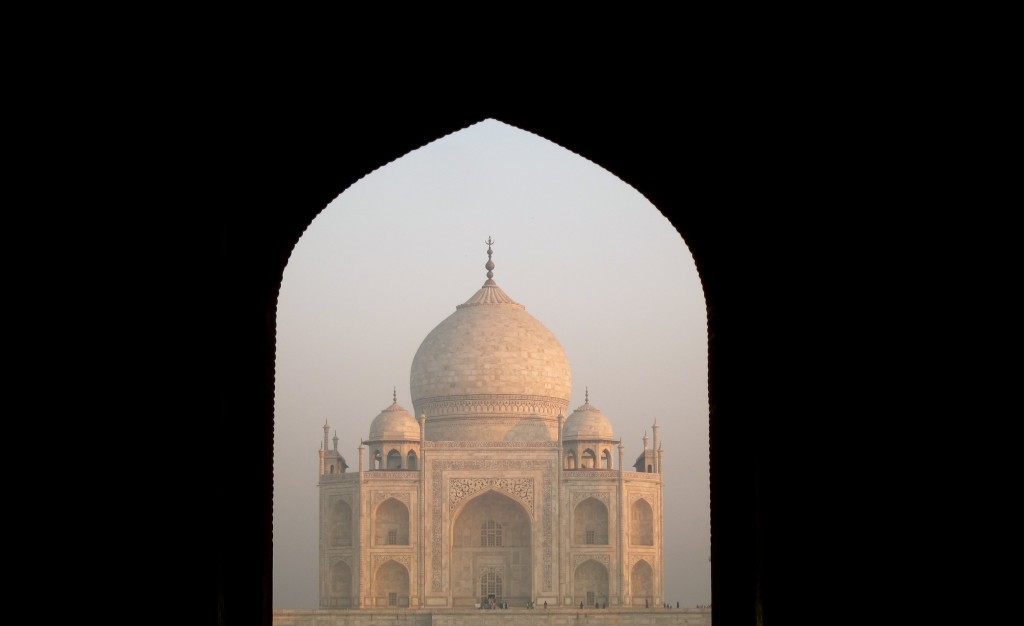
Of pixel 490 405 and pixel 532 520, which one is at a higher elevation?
pixel 490 405

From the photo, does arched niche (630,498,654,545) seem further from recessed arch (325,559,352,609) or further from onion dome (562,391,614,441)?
recessed arch (325,559,352,609)

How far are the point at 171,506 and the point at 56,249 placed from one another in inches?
39.4

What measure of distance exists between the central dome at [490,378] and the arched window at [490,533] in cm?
208

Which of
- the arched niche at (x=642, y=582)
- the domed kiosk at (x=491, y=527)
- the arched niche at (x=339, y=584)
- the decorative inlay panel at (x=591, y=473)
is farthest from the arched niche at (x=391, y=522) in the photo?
the arched niche at (x=642, y=582)

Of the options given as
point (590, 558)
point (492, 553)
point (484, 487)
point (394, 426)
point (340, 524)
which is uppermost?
point (394, 426)

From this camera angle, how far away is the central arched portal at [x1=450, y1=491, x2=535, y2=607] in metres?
33.1

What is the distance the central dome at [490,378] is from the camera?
35.7 meters

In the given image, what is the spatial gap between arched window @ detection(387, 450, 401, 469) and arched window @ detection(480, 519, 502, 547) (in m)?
2.45

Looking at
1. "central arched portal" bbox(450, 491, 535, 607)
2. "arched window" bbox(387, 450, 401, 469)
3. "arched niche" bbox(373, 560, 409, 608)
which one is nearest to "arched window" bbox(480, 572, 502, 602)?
"central arched portal" bbox(450, 491, 535, 607)

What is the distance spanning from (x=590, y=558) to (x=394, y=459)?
4.90m

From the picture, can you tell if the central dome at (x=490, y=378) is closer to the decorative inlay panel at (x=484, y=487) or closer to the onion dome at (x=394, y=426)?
the onion dome at (x=394, y=426)

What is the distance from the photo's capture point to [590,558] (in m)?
32.8

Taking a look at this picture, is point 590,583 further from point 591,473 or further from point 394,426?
point 394,426

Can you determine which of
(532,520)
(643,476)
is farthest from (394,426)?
(643,476)
